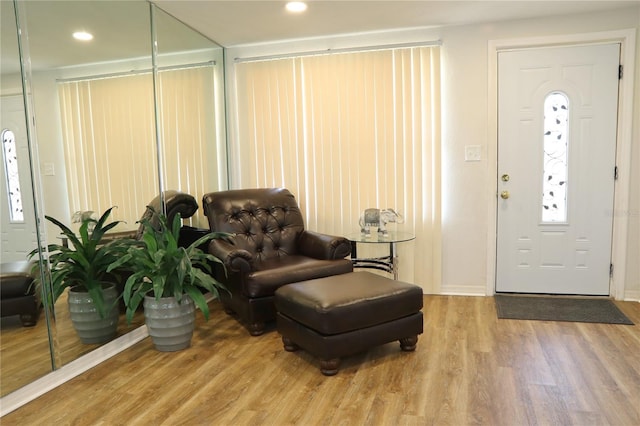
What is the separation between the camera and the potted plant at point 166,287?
274 cm

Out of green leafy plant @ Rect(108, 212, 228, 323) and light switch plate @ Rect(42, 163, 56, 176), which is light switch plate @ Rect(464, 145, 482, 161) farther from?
light switch plate @ Rect(42, 163, 56, 176)

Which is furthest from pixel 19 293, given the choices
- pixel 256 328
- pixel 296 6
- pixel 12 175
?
pixel 296 6

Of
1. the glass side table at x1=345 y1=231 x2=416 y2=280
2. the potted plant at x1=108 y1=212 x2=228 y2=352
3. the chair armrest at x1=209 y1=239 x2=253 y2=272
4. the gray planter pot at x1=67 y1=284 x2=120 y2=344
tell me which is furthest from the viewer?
the glass side table at x1=345 y1=231 x2=416 y2=280

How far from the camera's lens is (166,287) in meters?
A: 2.83

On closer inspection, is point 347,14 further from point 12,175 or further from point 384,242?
point 12,175

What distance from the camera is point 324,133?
4.11m

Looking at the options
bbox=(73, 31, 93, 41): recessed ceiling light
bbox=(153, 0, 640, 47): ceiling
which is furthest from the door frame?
bbox=(73, 31, 93, 41): recessed ceiling light

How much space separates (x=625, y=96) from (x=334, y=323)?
2876mm

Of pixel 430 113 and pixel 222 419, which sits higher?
pixel 430 113

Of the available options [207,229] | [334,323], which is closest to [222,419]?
[334,323]

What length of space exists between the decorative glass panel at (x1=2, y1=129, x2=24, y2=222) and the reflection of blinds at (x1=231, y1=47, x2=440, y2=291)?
2.29 meters

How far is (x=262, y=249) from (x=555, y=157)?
242 cm

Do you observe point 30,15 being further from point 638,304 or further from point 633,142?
point 638,304

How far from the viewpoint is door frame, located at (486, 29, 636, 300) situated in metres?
3.54
